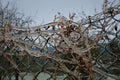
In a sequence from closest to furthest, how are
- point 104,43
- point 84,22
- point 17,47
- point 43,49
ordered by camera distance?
point 104,43, point 84,22, point 43,49, point 17,47

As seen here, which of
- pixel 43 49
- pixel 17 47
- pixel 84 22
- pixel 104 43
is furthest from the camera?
pixel 17 47

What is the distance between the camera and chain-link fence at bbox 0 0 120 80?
1.34m

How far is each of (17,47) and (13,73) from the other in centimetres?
19

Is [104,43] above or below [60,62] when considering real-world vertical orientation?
above

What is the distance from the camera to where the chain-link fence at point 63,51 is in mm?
1336

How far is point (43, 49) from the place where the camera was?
62.9 inches

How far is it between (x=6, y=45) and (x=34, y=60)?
0.89 ft

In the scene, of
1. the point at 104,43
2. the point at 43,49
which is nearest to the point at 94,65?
the point at 104,43

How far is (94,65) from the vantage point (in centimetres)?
139

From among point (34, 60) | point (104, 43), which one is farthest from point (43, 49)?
point (104, 43)

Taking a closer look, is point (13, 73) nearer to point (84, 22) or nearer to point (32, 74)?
point (32, 74)

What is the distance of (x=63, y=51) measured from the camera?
150 cm

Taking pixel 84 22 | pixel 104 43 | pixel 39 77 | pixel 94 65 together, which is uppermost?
pixel 84 22

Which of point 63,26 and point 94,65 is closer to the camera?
point 94,65
